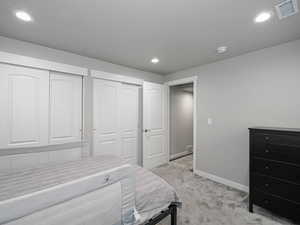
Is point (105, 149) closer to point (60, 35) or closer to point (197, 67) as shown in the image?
point (60, 35)

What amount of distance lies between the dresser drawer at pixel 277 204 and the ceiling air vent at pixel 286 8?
7.02 ft

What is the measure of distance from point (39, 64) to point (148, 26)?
1788 millimetres

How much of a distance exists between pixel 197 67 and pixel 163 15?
1981 millimetres

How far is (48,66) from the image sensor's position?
90.7 inches

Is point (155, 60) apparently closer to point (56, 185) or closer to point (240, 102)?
point (240, 102)

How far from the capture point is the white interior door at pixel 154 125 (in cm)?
351

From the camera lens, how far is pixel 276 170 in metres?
1.79

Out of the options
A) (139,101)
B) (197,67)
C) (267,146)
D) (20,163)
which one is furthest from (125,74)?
(267,146)

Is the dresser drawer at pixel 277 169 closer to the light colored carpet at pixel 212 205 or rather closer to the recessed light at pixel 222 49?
the light colored carpet at pixel 212 205

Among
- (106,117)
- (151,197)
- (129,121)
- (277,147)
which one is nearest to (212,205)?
(277,147)

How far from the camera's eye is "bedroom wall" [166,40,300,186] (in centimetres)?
213

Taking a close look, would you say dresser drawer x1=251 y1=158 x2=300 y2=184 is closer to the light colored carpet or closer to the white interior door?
the light colored carpet

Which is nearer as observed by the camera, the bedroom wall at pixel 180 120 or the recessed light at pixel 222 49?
the recessed light at pixel 222 49

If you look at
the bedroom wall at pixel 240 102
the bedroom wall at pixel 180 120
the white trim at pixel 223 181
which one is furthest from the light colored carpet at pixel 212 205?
the bedroom wall at pixel 180 120
